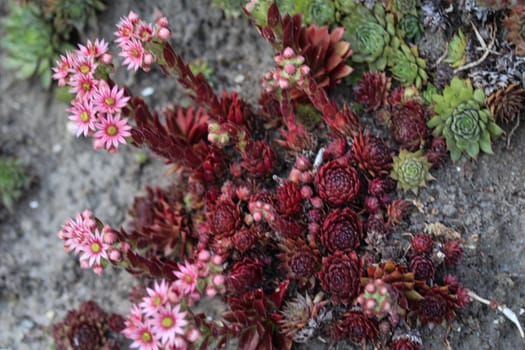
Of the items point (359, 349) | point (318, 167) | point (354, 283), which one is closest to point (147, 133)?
point (318, 167)

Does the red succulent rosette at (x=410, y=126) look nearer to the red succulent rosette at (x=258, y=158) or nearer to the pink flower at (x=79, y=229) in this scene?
the red succulent rosette at (x=258, y=158)

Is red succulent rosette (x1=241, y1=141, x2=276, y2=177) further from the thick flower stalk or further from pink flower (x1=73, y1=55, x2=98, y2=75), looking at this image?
the thick flower stalk

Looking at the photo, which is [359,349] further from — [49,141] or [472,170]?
[49,141]

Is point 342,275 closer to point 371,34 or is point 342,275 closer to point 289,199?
point 289,199

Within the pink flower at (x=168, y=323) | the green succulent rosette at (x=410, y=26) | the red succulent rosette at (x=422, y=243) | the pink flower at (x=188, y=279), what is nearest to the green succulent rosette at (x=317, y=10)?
the green succulent rosette at (x=410, y=26)

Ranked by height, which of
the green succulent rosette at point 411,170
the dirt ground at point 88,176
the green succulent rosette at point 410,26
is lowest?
the dirt ground at point 88,176

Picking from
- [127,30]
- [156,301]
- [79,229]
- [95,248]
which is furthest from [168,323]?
[127,30]
